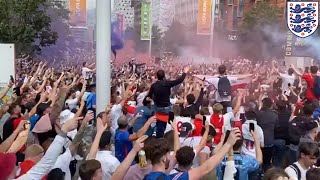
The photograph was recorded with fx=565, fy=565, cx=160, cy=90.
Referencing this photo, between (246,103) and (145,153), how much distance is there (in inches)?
245

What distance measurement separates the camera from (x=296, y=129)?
8398mm

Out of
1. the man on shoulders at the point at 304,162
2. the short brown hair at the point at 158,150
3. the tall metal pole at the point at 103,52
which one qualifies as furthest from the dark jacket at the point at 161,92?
the short brown hair at the point at 158,150

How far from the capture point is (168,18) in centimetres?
2716

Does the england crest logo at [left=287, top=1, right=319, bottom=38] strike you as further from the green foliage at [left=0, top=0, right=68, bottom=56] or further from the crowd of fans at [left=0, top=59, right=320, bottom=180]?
the green foliage at [left=0, top=0, right=68, bottom=56]

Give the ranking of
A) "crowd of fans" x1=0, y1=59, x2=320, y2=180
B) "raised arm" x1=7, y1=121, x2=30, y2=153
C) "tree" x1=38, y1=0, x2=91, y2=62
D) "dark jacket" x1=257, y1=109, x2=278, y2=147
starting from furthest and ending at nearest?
"tree" x1=38, y1=0, x2=91, y2=62 < "dark jacket" x1=257, y1=109, x2=278, y2=147 < "raised arm" x1=7, y1=121, x2=30, y2=153 < "crowd of fans" x1=0, y1=59, x2=320, y2=180

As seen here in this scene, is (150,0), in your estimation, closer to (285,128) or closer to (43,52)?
(43,52)

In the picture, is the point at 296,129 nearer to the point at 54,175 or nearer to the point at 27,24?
the point at 54,175

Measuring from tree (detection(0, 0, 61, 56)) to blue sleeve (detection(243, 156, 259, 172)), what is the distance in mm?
22034

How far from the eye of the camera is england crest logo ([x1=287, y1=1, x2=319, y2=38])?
1953 centimetres

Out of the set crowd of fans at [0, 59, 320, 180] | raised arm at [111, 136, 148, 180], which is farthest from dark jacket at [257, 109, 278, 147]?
raised arm at [111, 136, 148, 180]

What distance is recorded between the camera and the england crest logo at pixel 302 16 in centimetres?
1953

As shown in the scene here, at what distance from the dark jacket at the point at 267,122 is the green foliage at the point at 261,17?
2044 centimetres

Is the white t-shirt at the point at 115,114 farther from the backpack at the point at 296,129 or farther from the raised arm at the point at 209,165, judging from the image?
the raised arm at the point at 209,165

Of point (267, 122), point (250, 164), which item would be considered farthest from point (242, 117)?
point (250, 164)
